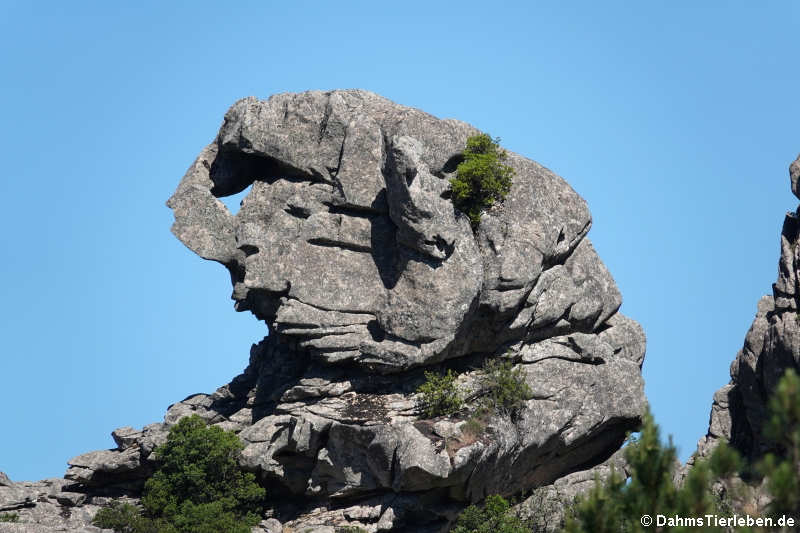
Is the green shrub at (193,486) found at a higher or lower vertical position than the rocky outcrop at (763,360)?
lower

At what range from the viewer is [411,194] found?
57.0 m

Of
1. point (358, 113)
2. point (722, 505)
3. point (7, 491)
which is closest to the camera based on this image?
point (722, 505)

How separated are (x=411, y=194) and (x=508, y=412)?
452 inches

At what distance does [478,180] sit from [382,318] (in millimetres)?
8706

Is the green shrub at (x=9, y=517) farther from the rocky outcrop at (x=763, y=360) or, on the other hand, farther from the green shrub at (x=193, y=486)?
the rocky outcrop at (x=763, y=360)

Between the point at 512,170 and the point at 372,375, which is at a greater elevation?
the point at 512,170

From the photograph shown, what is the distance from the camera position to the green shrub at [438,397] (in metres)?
56.9

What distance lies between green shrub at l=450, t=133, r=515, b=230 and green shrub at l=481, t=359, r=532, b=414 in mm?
7442

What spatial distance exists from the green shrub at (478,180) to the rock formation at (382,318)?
75cm

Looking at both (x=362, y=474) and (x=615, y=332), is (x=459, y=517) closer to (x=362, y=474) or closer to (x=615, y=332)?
(x=362, y=474)

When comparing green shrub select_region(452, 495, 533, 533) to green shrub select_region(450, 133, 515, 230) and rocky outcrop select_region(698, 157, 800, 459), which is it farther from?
green shrub select_region(450, 133, 515, 230)

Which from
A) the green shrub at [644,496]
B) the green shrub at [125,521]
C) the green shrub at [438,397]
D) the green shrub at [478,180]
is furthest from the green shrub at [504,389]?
the green shrub at [644,496]

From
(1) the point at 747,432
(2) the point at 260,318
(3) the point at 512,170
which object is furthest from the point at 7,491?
(1) the point at 747,432

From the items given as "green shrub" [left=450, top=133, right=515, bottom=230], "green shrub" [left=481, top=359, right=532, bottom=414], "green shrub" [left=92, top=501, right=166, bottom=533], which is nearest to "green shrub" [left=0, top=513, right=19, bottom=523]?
"green shrub" [left=92, top=501, right=166, bottom=533]
